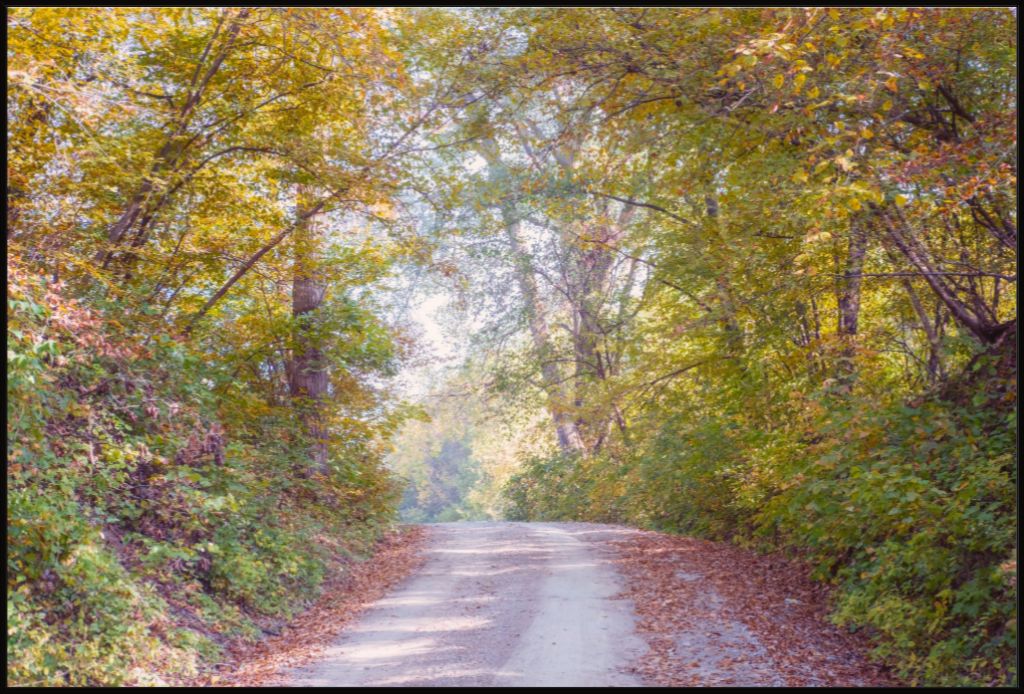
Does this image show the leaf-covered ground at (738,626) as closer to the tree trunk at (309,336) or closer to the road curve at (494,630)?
the road curve at (494,630)

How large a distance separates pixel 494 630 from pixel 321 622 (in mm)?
2120

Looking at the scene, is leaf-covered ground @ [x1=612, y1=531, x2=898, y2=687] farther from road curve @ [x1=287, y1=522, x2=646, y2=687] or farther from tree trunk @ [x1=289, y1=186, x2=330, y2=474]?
tree trunk @ [x1=289, y1=186, x2=330, y2=474]

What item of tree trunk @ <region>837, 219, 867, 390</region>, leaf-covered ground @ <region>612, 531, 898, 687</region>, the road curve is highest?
tree trunk @ <region>837, 219, 867, 390</region>

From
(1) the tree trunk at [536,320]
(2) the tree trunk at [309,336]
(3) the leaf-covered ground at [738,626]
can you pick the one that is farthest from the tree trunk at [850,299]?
(1) the tree trunk at [536,320]

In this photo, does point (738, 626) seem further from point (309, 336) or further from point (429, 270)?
point (309, 336)

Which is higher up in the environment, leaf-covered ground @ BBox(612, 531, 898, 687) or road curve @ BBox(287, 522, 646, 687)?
road curve @ BBox(287, 522, 646, 687)

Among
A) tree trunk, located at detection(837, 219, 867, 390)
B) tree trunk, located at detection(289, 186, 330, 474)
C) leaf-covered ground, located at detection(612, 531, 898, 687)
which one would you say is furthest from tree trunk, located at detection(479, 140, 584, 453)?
leaf-covered ground, located at detection(612, 531, 898, 687)

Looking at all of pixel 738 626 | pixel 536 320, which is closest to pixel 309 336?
pixel 738 626

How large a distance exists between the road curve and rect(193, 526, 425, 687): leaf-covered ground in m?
0.21

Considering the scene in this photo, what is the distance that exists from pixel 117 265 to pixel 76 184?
1.22 meters

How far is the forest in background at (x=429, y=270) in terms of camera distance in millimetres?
7035

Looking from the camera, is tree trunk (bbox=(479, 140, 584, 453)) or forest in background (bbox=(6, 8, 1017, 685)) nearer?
forest in background (bbox=(6, 8, 1017, 685))

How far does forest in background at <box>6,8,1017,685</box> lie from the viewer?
277 inches

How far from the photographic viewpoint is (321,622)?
8.98m
